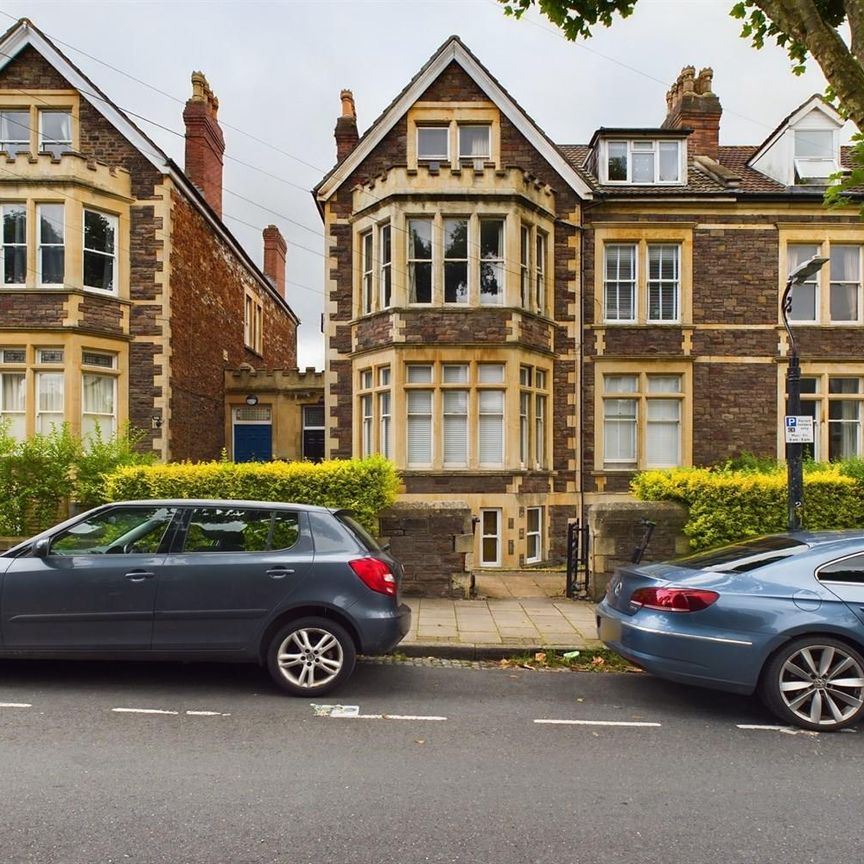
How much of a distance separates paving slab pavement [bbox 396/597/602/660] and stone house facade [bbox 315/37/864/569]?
529 cm

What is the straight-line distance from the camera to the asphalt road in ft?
11.5

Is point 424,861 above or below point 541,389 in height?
below

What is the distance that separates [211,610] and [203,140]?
17.6 metres

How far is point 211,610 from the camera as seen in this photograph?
19.5 feet

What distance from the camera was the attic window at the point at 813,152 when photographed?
1714 cm

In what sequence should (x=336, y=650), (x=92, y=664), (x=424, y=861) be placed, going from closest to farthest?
(x=424, y=861), (x=336, y=650), (x=92, y=664)

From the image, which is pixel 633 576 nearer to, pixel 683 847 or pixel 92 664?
pixel 683 847

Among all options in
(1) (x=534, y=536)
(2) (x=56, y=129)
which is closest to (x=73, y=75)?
(2) (x=56, y=129)

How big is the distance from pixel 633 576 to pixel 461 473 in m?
8.68

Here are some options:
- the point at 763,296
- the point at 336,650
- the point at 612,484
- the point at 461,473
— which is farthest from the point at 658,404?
the point at 336,650

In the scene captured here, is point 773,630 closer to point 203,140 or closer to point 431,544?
point 431,544

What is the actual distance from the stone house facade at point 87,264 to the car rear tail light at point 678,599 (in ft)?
40.5

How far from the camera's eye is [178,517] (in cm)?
630

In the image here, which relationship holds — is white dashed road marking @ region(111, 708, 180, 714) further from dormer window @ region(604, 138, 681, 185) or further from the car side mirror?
dormer window @ region(604, 138, 681, 185)
